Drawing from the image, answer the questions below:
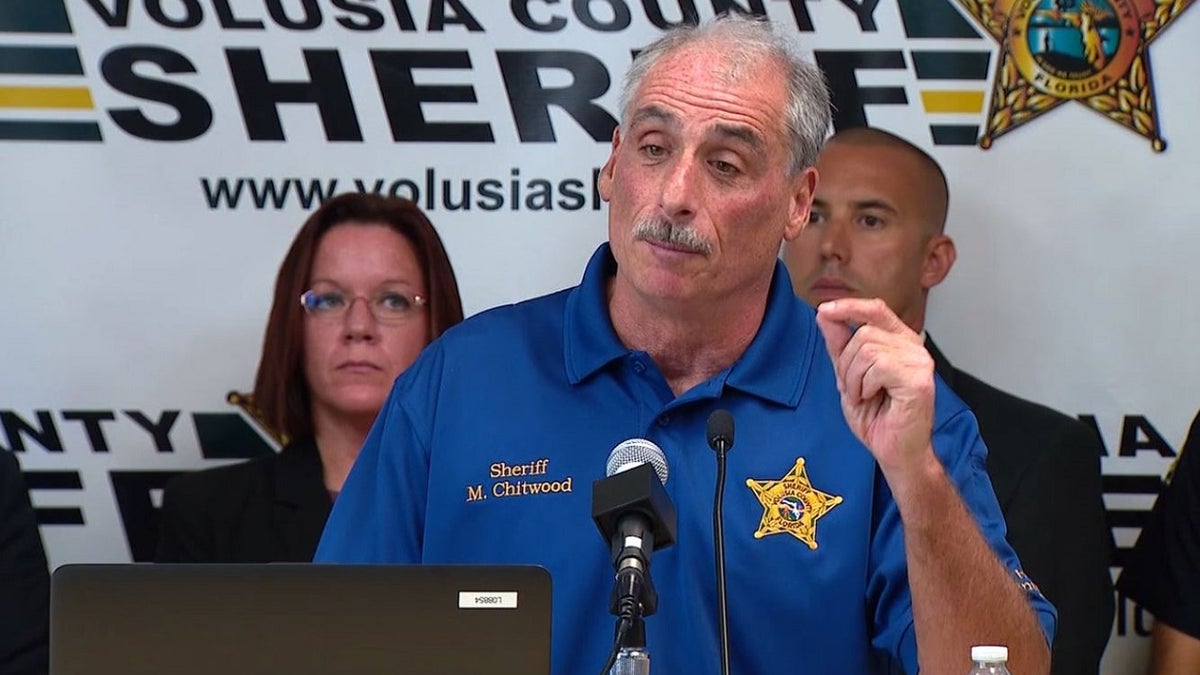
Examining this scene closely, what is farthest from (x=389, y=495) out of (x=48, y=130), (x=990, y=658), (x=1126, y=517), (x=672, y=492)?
(x=1126, y=517)

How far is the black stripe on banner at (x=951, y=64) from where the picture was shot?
400 centimetres

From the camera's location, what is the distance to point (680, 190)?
8.68 feet

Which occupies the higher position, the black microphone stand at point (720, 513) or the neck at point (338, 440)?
the neck at point (338, 440)

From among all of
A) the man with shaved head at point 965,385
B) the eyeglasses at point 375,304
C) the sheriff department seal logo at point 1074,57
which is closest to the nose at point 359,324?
the eyeglasses at point 375,304

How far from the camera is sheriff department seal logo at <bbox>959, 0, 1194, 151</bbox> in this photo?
398cm

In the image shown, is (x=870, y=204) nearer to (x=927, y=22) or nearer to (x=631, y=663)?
(x=927, y=22)

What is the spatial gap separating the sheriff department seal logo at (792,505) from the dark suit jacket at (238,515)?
1.62m

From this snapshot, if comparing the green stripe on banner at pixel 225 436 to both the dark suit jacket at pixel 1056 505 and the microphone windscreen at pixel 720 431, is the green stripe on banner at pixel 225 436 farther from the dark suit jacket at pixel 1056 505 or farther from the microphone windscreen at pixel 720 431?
the microphone windscreen at pixel 720 431

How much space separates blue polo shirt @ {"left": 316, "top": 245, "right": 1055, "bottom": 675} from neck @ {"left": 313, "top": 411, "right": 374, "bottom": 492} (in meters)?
1.29

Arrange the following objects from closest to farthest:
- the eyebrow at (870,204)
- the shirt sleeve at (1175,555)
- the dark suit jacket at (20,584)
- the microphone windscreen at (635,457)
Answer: the microphone windscreen at (635,457)
the dark suit jacket at (20,584)
the shirt sleeve at (1175,555)
the eyebrow at (870,204)

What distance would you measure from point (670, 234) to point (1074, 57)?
1.71 meters

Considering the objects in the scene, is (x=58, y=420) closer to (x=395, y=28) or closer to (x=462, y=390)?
(x=395, y=28)

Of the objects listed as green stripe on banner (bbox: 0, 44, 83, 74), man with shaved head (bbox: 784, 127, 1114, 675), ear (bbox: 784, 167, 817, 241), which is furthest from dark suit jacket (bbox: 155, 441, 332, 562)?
ear (bbox: 784, 167, 817, 241)

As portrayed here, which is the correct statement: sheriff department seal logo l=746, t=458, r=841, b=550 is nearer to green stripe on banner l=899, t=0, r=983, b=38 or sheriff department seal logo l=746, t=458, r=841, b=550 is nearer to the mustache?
the mustache
